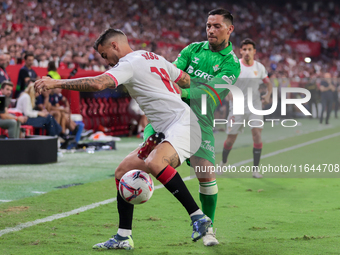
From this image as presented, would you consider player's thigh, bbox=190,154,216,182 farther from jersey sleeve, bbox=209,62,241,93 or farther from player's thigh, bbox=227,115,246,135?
player's thigh, bbox=227,115,246,135

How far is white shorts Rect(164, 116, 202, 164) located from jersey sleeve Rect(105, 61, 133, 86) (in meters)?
0.55

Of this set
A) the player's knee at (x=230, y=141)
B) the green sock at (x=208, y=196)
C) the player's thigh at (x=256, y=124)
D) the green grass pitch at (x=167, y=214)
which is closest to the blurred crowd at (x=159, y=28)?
the green grass pitch at (x=167, y=214)

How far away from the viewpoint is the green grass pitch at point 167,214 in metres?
3.99

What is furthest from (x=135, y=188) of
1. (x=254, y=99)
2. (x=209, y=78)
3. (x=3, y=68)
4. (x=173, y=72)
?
(x=3, y=68)

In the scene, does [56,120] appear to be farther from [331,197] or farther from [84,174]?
[331,197]

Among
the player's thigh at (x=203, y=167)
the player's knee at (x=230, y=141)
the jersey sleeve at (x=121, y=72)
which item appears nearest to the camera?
the jersey sleeve at (x=121, y=72)

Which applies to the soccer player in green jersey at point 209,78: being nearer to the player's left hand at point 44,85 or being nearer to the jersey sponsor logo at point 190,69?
the jersey sponsor logo at point 190,69

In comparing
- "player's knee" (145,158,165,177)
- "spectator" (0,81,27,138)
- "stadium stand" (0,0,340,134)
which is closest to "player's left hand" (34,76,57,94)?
"player's knee" (145,158,165,177)

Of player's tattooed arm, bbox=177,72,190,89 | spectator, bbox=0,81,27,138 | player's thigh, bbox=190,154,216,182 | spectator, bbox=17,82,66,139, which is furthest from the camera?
spectator, bbox=17,82,66,139

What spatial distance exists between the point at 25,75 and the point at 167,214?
286 inches

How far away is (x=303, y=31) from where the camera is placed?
40.8 metres

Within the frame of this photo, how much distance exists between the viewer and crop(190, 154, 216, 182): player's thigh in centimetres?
421

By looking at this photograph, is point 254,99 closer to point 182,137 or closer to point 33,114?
point 182,137

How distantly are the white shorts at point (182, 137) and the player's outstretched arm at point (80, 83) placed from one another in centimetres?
64
